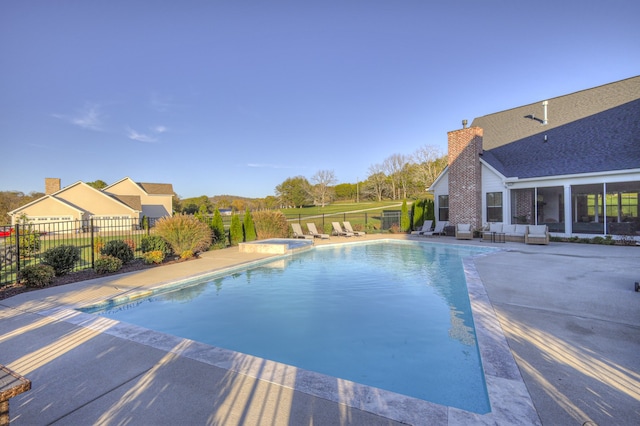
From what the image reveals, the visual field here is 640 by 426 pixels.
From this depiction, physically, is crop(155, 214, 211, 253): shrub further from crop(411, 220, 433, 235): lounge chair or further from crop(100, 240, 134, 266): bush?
crop(411, 220, 433, 235): lounge chair

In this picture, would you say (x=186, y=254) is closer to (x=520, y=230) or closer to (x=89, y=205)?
(x=520, y=230)

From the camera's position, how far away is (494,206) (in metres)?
15.5

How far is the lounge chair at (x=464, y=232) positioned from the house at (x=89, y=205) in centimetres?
2411

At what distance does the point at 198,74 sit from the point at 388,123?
14.8m

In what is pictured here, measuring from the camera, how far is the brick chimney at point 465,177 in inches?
611

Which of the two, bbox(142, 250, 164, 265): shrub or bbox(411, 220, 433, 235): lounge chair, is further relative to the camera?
bbox(411, 220, 433, 235): lounge chair

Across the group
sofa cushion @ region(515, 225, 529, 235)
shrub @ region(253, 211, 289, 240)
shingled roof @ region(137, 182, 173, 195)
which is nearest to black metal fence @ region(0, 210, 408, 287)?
shrub @ region(253, 211, 289, 240)

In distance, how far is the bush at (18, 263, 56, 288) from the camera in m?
6.62

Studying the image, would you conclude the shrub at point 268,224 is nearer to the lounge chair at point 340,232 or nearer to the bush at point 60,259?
the lounge chair at point 340,232

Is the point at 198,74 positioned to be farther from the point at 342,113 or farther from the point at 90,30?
the point at 342,113

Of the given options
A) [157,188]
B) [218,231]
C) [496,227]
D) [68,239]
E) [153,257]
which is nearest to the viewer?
[153,257]

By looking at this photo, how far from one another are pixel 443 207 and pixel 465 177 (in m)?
2.49

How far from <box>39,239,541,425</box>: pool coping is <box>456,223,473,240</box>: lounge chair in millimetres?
10583

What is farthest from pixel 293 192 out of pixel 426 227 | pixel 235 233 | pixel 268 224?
pixel 235 233
